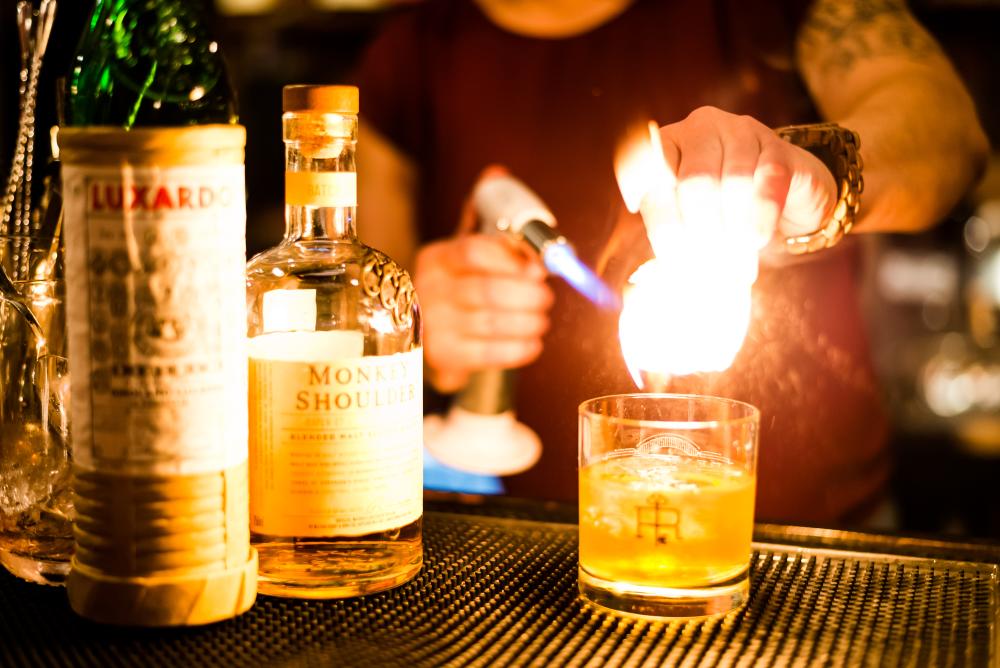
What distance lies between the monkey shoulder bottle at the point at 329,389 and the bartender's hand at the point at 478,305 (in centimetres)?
61

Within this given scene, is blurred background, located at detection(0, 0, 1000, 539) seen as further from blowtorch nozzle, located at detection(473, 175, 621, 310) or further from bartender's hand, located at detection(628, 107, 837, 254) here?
bartender's hand, located at detection(628, 107, 837, 254)

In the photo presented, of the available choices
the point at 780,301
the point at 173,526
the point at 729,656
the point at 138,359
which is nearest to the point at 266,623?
the point at 173,526

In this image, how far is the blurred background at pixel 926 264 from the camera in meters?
2.63

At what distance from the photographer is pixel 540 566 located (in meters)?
0.89

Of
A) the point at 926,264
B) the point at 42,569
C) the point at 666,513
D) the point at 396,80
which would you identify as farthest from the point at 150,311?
the point at 926,264

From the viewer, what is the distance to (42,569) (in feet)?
2.71

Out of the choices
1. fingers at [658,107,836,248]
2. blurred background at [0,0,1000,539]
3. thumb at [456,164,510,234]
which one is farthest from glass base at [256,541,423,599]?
blurred background at [0,0,1000,539]

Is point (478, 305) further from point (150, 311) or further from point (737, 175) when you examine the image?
point (150, 311)

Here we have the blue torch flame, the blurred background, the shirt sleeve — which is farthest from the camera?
the blurred background

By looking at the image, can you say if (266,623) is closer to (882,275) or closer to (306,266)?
(306,266)

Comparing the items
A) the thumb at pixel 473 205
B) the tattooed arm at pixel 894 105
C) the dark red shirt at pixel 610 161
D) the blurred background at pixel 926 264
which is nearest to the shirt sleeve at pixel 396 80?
the dark red shirt at pixel 610 161

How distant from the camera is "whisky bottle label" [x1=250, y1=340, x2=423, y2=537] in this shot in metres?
0.78

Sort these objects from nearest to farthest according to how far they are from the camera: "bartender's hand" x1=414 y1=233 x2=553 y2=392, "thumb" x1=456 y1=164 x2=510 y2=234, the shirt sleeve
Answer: "bartender's hand" x1=414 y1=233 x2=553 y2=392 → "thumb" x1=456 y1=164 x2=510 y2=234 → the shirt sleeve

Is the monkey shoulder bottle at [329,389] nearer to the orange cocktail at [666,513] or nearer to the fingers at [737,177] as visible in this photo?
the orange cocktail at [666,513]
